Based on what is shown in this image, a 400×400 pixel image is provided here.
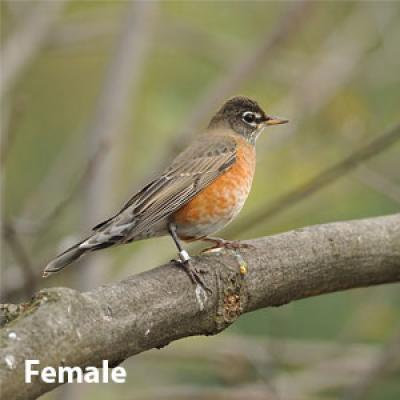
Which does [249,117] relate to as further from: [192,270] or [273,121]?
[192,270]

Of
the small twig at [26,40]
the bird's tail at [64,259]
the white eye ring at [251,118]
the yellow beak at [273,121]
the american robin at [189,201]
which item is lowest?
the bird's tail at [64,259]

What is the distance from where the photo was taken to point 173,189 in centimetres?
522

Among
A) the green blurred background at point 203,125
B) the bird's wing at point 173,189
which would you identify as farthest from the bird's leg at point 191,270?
the green blurred background at point 203,125

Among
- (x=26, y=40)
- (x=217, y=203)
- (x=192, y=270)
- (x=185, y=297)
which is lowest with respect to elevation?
(x=185, y=297)

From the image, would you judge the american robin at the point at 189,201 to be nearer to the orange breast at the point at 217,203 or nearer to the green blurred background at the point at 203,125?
the orange breast at the point at 217,203

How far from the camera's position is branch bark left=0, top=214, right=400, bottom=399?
3.04m

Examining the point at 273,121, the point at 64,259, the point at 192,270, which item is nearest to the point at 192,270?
the point at 192,270

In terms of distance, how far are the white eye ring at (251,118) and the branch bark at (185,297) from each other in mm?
1867

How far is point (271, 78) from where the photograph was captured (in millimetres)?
9047

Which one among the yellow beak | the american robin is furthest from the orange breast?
the yellow beak

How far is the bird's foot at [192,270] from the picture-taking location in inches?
153

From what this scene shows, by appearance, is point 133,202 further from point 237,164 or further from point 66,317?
point 66,317

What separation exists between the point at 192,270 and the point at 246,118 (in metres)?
2.61

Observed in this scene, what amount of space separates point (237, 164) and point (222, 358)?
1.77 meters
